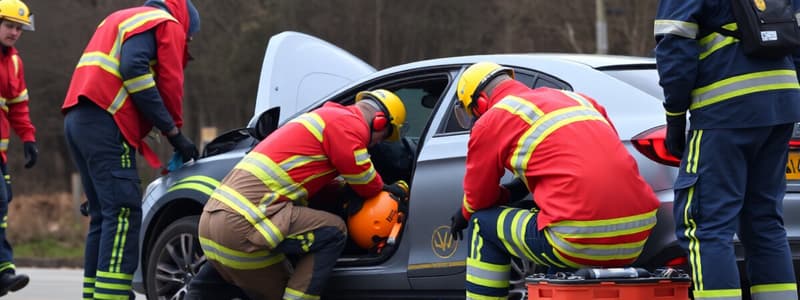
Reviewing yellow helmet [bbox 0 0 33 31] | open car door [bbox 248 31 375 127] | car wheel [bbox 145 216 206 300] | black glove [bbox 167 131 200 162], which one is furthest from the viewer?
yellow helmet [bbox 0 0 33 31]

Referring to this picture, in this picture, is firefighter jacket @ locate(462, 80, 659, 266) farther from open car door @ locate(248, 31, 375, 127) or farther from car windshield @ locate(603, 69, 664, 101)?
open car door @ locate(248, 31, 375, 127)

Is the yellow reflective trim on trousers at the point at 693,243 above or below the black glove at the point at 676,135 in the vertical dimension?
below

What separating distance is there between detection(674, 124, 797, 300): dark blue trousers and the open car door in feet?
9.13

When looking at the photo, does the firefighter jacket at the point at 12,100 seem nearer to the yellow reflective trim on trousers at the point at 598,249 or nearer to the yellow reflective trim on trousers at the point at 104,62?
the yellow reflective trim on trousers at the point at 104,62

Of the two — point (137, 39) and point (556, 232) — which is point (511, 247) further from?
point (137, 39)

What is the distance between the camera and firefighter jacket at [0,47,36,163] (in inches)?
353

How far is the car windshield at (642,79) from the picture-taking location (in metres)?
5.45

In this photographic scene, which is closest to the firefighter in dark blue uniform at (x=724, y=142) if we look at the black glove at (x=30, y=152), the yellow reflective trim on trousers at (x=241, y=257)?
the yellow reflective trim on trousers at (x=241, y=257)

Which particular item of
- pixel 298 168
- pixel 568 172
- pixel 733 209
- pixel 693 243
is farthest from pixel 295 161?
pixel 733 209

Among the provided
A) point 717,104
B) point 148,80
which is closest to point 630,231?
point 717,104

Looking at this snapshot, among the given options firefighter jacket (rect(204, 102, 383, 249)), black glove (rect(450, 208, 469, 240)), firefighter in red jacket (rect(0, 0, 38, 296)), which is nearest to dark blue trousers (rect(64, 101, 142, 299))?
firefighter jacket (rect(204, 102, 383, 249))

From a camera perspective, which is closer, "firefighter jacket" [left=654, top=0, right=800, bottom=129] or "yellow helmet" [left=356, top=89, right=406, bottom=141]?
"firefighter jacket" [left=654, top=0, right=800, bottom=129]

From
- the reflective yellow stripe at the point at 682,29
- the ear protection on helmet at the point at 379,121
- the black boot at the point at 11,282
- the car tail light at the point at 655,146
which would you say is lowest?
the black boot at the point at 11,282

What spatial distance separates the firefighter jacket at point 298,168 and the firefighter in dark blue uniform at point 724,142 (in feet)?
5.57
